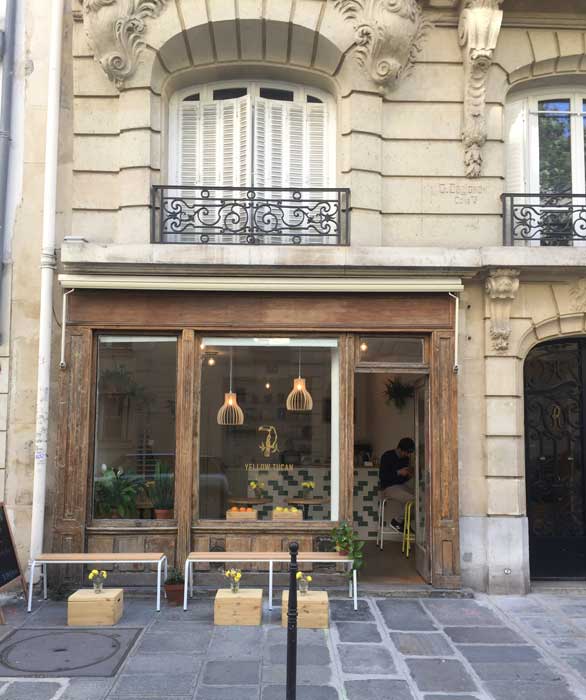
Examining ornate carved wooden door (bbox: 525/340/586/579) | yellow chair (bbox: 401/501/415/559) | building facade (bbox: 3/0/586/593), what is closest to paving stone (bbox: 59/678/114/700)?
building facade (bbox: 3/0/586/593)

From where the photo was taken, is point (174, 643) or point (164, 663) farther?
point (174, 643)

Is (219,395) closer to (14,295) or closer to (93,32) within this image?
(14,295)

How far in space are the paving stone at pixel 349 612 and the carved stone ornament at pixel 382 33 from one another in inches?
262

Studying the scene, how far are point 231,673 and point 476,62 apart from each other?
7.92 metres

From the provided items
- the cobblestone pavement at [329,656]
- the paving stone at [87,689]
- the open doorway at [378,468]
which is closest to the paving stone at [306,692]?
the cobblestone pavement at [329,656]

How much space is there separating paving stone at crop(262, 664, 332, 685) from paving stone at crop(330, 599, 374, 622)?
1.44 metres

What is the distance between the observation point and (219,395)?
9.08m

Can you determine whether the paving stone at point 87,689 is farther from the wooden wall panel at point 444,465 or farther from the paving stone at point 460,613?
the wooden wall panel at point 444,465

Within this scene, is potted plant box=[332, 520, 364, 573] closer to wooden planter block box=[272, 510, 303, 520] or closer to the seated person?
wooden planter block box=[272, 510, 303, 520]

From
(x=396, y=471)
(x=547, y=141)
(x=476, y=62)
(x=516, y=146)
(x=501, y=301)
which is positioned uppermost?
(x=476, y=62)

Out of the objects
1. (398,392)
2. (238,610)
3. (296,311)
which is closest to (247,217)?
(296,311)

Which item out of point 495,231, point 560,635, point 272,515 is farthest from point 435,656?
point 495,231

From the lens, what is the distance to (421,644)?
6.77 metres

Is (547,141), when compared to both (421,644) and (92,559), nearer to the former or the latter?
(421,644)
